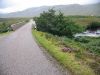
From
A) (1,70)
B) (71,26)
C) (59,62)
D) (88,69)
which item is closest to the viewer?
(88,69)

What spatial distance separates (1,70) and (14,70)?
2.73 ft

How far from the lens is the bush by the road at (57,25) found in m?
47.4

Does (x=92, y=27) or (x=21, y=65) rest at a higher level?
(x=21, y=65)

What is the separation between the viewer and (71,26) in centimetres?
4859

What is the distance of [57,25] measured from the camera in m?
47.8

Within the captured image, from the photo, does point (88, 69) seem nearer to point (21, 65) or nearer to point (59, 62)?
point (59, 62)

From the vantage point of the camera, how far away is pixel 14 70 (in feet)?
42.3

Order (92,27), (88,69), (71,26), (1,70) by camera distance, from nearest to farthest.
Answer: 1. (88,69)
2. (1,70)
3. (71,26)
4. (92,27)

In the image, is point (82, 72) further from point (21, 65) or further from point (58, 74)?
point (21, 65)

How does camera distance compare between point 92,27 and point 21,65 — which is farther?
point 92,27

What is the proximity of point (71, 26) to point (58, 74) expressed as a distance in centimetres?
3763

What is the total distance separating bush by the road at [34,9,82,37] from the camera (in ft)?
156

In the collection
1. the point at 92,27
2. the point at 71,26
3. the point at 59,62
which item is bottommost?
the point at 92,27

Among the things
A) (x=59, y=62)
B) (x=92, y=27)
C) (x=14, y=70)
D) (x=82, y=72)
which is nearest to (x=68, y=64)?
(x=59, y=62)
